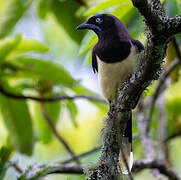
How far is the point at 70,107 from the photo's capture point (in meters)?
4.67

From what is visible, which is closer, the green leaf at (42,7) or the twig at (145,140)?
the twig at (145,140)

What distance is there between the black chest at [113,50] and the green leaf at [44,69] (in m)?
1.09

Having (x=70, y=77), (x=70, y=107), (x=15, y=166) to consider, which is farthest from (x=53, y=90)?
(x=15, y=166)

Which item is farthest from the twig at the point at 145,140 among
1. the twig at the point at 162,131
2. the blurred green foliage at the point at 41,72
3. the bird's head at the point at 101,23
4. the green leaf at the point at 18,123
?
the bird's head at the point at 101,23

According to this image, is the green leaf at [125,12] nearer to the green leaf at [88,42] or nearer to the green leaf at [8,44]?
the green leaf at [88,42]

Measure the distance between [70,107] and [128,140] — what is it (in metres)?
1.57

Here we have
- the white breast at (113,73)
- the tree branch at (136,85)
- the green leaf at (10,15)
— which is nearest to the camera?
the tree branch at (136,85)

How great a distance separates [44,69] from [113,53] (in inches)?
51.3

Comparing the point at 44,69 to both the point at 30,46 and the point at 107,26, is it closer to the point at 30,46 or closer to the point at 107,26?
the point at 30,46

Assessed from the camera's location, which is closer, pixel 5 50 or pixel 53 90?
pixel 5 50

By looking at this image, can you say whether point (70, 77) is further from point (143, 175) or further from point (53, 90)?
point (143, 175)

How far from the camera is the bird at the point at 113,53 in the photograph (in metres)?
2.89

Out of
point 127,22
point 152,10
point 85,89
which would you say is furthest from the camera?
point 85,89

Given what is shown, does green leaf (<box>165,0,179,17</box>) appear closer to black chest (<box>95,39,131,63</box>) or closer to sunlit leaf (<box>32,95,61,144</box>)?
black chest (<box>95,39,131,63</box>)
